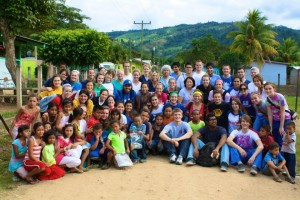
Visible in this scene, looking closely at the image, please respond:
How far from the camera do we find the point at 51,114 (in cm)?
630

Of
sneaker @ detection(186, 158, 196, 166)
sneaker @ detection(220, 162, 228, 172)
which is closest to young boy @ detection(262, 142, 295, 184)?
sneaker @ detection(220, 162, 228, 172)

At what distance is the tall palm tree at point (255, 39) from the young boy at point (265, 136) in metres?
33.2

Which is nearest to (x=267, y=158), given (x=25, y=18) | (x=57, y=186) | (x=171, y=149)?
(x=171, y=149)

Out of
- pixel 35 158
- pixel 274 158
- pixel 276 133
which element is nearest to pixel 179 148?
pixel 274 158

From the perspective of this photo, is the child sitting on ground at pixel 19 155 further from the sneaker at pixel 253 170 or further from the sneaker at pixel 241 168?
the sneaker at pixel 253 170

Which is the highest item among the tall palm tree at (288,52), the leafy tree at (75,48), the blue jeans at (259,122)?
the tall palm tree at (288,52)

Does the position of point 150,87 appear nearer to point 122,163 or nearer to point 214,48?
point 122,163

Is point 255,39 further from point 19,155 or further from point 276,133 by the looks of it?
point 19,155

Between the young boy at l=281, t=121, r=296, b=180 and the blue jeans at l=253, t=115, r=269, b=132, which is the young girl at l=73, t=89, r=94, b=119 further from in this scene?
the young boy at l=281, t=121, r=296, b=180

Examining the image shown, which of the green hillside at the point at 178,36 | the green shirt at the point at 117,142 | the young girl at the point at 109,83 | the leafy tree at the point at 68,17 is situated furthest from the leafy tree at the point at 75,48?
the green hillside at the point at 178,36

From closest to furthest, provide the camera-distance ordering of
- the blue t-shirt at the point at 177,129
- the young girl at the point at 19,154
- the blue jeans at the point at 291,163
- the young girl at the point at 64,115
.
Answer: the young girl at the point at 19,154
the blue jeans at the point at 291,163
the young girl at the point at 64,115
the blue t-shirt at the point at 177,129

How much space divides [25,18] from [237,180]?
12.2 m

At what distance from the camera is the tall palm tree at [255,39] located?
38438 millimetres

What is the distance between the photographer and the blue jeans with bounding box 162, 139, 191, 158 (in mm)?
6574
